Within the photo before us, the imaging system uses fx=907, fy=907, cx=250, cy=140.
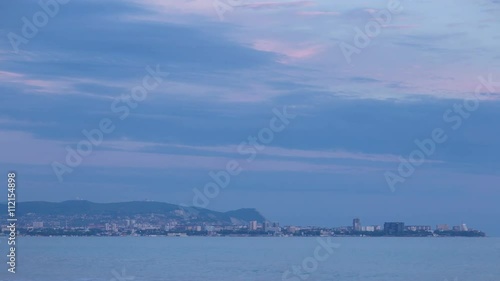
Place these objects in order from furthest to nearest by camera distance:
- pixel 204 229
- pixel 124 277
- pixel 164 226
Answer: pixel 204 229, pixel 164 226, pixel 124 277

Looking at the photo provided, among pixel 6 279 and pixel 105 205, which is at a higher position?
pixel 105 205

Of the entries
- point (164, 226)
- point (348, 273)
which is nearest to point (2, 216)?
point (348, 273)

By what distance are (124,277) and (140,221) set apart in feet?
218

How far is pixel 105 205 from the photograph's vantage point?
392 feet

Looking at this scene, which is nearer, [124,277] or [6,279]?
[6,279]

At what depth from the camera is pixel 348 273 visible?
6325 centimetres

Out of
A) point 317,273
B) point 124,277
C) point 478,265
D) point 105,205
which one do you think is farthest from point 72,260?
point 105,205

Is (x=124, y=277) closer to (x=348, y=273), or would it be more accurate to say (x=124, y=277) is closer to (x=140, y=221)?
(x=348, y=273)

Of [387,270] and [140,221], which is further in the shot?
[140,221]

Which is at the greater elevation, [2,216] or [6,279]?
[2,216]

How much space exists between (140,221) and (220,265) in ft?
174

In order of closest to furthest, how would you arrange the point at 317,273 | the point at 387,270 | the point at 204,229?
the point at 317,273 → the point at 387,270 → the point at 204,229

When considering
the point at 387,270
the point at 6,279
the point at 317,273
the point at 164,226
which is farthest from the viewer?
the point at 164,226

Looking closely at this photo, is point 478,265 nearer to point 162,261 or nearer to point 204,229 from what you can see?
point 162,261
